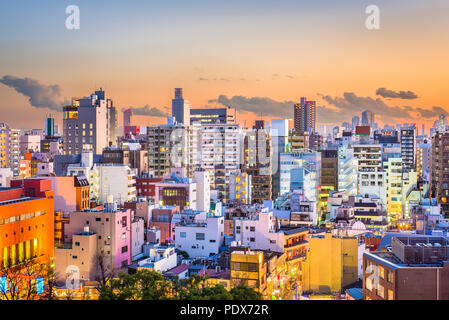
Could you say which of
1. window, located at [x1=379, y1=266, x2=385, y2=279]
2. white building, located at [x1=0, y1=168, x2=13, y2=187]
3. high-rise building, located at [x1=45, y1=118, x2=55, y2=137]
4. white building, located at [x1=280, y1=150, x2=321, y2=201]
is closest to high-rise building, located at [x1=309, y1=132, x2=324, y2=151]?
white building, located at [x1=280, y1=150, x2=321, y2=201]

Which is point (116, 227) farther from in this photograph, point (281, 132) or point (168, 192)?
point (281, 132)

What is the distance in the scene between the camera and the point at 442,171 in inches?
734

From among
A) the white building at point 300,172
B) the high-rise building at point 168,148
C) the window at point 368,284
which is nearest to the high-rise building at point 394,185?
the white building at point 300,172

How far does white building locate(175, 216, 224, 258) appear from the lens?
1132 centimetres

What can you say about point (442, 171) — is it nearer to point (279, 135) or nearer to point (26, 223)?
point (279, 135)

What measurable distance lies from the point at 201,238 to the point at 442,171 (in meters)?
11.5

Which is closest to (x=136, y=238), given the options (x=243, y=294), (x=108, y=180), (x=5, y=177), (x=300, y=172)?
(x=243, y=294)

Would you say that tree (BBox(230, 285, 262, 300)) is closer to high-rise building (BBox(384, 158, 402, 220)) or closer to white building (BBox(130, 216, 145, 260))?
white building (BBox(130, 216, 145, 260))

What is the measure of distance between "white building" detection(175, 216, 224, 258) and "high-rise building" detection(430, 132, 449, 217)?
35.0ft

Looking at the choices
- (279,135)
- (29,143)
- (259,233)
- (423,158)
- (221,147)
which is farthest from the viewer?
(423,158)

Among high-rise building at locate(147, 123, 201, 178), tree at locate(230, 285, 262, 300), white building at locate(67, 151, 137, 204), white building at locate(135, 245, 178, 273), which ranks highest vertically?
high-rise building at locate(147, 123, 201, 178)

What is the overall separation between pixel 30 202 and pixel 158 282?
5.62 metres
